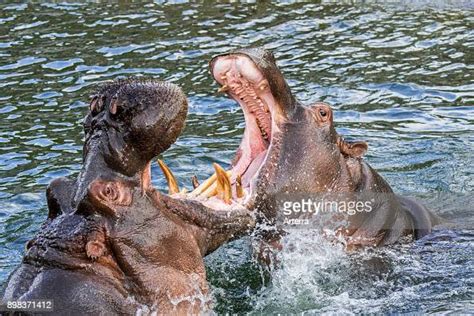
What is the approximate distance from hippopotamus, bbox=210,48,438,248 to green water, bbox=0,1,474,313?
21 centimetres

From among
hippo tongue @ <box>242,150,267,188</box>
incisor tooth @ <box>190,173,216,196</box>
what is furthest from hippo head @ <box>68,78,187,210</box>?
hippo tongue @ <box>242,150,267,188</box>

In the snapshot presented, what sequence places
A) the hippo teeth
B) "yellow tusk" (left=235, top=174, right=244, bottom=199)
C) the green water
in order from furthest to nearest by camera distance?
1. the green water
2. "yellow tusk" (left=235, top=174, right=244, bottom=199)
3. the hippo teeth

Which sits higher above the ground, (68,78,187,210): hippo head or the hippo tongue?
(68,78,187,210): hippo head

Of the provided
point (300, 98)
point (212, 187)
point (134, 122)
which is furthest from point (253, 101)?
point (300, 98)

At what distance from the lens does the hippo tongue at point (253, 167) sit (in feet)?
22.4

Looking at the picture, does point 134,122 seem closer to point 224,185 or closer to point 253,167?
point 224,185

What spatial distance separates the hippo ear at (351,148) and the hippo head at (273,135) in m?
0.02

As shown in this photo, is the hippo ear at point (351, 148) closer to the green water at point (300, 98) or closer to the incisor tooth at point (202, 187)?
the green water at point (300, 98)

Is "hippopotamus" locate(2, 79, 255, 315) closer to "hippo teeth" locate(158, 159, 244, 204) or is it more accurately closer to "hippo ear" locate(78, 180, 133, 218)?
"hippo ear" locate(78, 180, 133, 218)

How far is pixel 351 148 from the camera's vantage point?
7.14 metres

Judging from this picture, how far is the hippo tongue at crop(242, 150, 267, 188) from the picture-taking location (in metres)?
6.84

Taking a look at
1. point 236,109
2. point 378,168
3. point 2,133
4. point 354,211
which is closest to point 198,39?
point 236,109

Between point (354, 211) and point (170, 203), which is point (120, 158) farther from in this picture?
point (354, 211)

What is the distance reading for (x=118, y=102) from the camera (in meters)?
4.99
